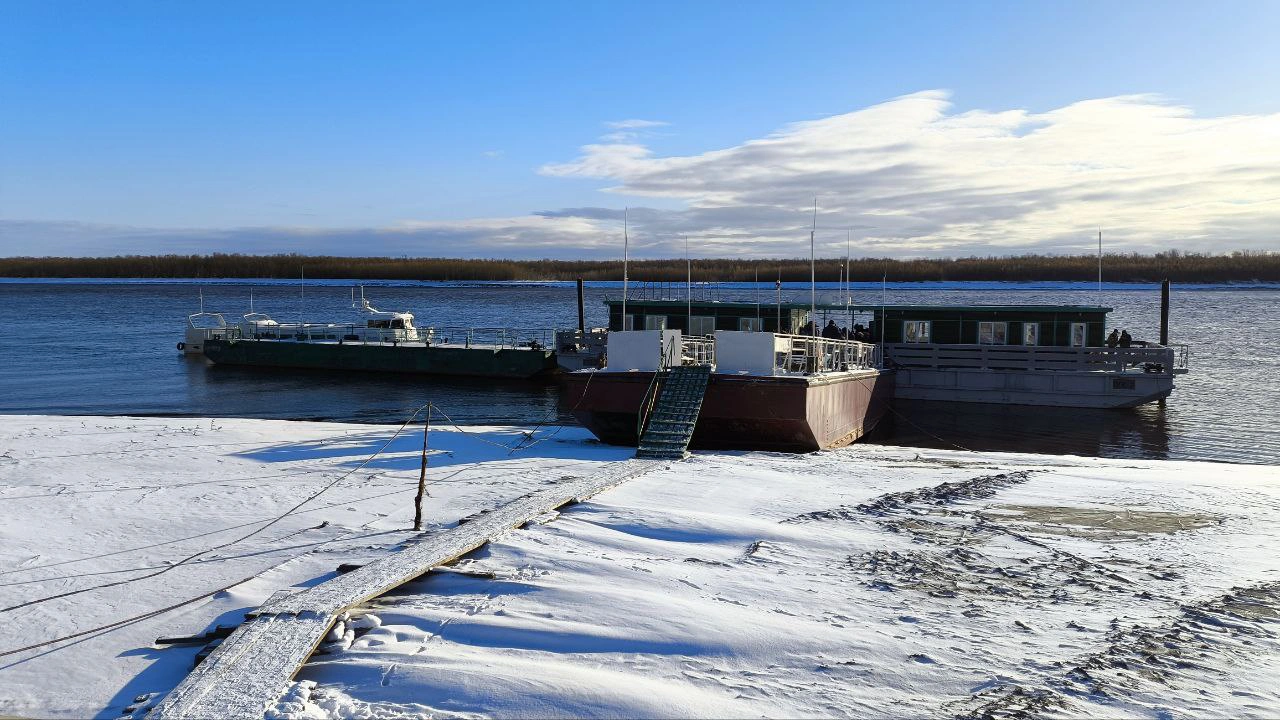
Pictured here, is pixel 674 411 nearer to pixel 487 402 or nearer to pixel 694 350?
pixel 694 350

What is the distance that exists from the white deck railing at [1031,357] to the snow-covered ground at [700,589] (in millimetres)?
16791

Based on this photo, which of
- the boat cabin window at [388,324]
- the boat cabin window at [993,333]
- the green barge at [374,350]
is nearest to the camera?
the boat cabin window at [993,333]

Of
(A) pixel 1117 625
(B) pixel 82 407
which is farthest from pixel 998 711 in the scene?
(B) pixel 82 407

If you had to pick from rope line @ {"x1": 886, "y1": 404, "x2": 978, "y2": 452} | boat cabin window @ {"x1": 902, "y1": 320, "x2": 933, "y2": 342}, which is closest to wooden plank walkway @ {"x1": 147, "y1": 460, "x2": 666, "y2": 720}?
rope line @ {"x1": 886, "y1": 404, "x2": 978, "y2": 452}

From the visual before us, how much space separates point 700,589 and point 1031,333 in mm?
28646

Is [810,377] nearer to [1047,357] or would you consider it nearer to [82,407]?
[1047,357]

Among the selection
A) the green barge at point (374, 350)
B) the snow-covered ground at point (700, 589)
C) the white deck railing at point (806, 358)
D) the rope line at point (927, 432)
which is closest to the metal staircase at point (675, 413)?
the snow-covered ground at point (700, 589)

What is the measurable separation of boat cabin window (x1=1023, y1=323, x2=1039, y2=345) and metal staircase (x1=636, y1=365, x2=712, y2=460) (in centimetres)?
1865

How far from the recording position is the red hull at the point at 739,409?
1905 cm

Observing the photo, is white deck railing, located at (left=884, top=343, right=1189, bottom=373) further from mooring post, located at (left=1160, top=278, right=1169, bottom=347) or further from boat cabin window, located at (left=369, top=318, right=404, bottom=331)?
boat cabin window, located at (left=369, top=318, right=404, bottom=331)

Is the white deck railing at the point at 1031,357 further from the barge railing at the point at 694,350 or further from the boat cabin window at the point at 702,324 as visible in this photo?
the barge railing at the point at 694,350

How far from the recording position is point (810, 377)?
1923 centimetres

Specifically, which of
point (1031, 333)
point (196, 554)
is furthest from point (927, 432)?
point (196, 554)

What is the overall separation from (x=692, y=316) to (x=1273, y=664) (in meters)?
25.3
